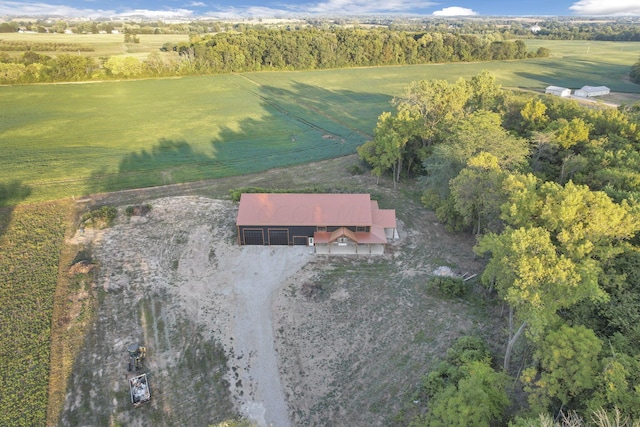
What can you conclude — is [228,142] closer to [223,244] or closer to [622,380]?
[223,244]

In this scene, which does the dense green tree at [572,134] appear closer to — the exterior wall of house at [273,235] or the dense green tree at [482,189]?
the dense green tree at [482,189]

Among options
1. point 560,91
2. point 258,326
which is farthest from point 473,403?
point 560,91

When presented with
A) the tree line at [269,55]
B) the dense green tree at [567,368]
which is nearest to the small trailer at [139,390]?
the dense green tree at [567,368]

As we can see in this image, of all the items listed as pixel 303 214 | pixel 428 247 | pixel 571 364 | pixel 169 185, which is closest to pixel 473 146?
pixel 428 247

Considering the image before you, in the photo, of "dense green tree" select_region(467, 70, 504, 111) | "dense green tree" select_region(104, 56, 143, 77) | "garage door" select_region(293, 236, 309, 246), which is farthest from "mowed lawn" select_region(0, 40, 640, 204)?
"garage door" select_region(293, 236, 309, 246)

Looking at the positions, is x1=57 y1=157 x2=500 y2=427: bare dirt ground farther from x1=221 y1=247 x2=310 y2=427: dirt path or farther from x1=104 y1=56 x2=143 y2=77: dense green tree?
x1=104 y1=56 x2=143 y2=77: dense green tree

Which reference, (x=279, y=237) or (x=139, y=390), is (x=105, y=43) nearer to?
(x=279, y=237)
